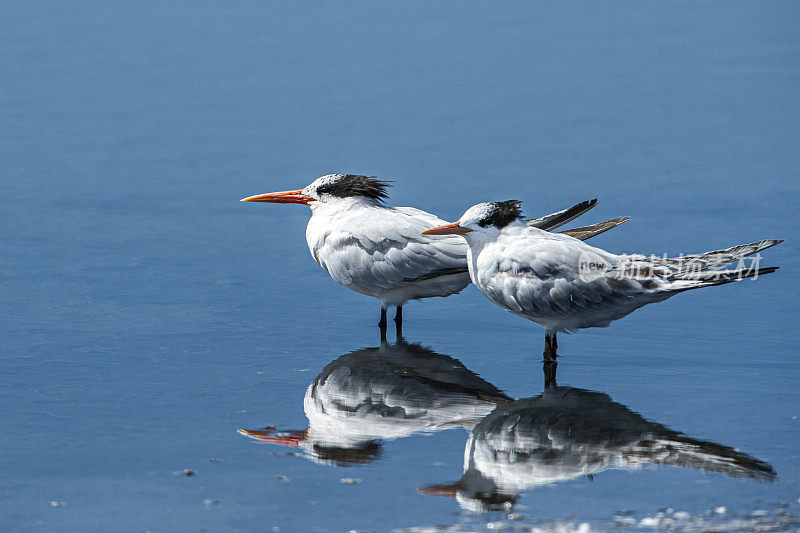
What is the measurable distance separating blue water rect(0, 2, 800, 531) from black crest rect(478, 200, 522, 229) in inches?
36.5

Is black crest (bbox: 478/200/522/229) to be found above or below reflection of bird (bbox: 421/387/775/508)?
above

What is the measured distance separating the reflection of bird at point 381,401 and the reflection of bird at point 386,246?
0.47 metres

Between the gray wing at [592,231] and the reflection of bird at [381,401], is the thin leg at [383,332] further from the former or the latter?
the gray wing at [592,231]

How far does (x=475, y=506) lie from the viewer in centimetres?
503

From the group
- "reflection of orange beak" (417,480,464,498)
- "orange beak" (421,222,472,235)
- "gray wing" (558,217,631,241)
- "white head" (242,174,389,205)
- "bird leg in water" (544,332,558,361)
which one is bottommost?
"reflection of orange beak" (417,480,464,498)

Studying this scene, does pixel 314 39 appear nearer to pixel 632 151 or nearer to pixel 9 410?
pixel 632 151

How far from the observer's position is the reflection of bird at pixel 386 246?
761cm

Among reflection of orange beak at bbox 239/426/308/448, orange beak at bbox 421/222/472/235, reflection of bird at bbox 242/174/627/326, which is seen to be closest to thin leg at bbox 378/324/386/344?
reflection of bird at bbox 242/174/627/326

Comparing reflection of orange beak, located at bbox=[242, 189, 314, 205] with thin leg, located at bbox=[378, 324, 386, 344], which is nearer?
thin leg, located at bbox=[378, 324, 386, 344]

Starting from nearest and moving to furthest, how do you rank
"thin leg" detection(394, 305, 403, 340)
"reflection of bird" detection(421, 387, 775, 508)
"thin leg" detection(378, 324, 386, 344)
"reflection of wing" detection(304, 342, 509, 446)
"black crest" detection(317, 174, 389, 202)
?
1. "reflection of bird" detection(421, 387, 775, 508)
2. "reflection of wing" detection(304, 342, 509, 446)
3. "thin leg" detection(378, 324, 386, 344)
4. "thin leg" detection(394, 305, 403, 340)
5. "black crest" detection(317, 174, 389, 202)

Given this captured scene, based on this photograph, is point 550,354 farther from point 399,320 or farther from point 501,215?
point 399,320

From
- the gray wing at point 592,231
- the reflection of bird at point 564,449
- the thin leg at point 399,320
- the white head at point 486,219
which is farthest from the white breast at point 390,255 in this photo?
the reflection of bird at point 564,449

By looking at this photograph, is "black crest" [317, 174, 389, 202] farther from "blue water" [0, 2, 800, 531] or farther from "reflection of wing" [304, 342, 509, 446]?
"reflection of wing" [304, 342, 509, 446]

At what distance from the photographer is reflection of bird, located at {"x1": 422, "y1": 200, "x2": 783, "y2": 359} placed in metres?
6.67
